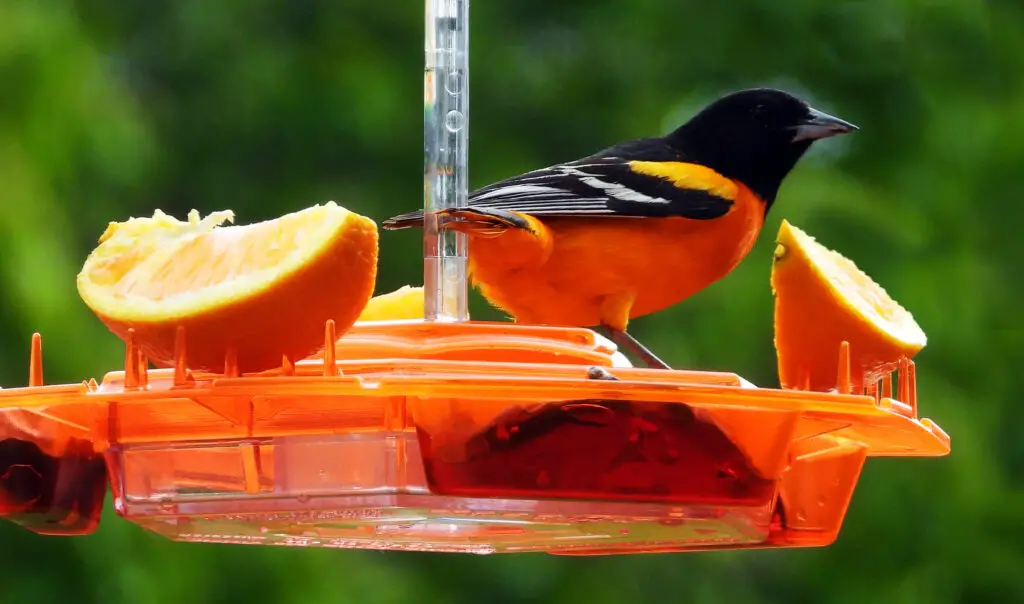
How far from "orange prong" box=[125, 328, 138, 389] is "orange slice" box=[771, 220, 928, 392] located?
0.94 metres

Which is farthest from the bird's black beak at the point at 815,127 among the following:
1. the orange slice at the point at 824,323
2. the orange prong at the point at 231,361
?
the orange prong at the point at 231,361

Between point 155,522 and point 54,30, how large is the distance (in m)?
4.20

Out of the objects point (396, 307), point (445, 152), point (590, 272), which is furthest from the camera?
point (590, 272)

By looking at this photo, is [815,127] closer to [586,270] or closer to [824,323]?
[586,270]

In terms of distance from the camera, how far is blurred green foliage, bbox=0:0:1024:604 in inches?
228

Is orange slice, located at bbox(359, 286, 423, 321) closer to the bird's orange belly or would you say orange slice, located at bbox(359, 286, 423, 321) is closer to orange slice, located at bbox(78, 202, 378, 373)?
the bird's orange belly

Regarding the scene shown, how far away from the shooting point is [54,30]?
5859 mm

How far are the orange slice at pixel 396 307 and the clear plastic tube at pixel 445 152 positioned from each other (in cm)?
23

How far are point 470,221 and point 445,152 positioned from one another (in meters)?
0.11

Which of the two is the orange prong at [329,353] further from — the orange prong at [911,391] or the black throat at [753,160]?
the black throat at [753,160]

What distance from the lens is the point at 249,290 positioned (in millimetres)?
1777

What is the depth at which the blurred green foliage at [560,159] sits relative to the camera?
579cm

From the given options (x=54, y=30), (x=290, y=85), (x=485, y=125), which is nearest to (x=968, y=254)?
(x=485, y=125)

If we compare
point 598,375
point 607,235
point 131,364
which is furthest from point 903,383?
point 131,364
